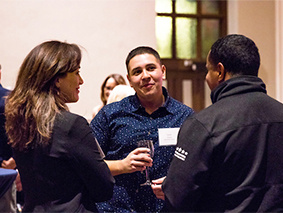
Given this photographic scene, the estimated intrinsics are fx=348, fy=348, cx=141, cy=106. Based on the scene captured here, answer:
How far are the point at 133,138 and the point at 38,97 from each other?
0.68 m

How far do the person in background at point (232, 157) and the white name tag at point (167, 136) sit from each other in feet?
1.73

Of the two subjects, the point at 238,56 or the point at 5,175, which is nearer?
the point at 238,56

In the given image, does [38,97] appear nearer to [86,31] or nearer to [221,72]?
[221,72]

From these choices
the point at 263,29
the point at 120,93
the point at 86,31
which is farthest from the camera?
the point at 263,29

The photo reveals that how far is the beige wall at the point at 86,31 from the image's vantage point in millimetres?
5098

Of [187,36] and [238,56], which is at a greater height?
[187,36]

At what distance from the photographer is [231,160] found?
126cm

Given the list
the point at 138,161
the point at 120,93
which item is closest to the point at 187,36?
the point at 120,93

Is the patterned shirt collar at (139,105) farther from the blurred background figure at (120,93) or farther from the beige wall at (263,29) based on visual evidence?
the beige wall at (263,29)

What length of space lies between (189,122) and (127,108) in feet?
2.44

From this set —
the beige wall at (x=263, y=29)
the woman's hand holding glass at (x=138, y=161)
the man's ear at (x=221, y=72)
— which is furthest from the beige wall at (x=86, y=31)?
the man's ear at (x=221, y=72)

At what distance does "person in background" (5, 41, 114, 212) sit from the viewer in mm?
1309

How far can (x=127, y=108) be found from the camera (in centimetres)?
201

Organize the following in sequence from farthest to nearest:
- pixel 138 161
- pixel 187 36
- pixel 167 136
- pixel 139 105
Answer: pixel 187 36 < pixel 139 105 < pixel 167 136 < pixel 138 161
